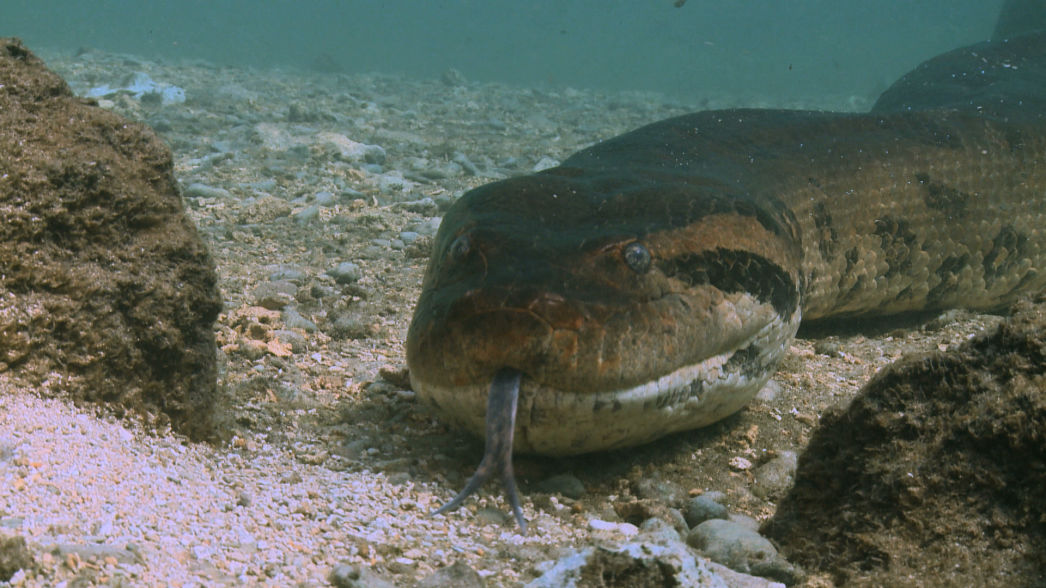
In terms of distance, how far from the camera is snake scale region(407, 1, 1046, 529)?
2.37 m

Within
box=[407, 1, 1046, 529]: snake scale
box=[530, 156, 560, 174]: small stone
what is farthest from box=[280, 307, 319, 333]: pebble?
Result: box=[530, 156, 560, 174]: small stone

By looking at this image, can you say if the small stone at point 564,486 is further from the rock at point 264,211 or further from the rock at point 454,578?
the rock at point 264,211

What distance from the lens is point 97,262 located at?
91.0 inches

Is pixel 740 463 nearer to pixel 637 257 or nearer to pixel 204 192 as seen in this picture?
pixel 637 257

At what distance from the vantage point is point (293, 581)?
5.52ft

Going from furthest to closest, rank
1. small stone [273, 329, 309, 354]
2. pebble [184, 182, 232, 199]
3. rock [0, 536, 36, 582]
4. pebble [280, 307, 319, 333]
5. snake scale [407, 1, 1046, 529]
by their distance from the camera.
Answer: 1. pebble [184, 182, 232, 199]
2. pebble [280, 307, 319, 333]
3. small stone [273, 329, 309, 354]
4. snake scale [407, 1, 1046, 529]
5. rock [0, 536, 36, 582]

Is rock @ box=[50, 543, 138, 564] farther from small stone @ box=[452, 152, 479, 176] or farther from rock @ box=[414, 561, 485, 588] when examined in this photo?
small stone @ box=[452, 152, 479, 176]

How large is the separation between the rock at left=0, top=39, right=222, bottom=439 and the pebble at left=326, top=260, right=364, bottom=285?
2.14 meters

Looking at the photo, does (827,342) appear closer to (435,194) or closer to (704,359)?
(704,359)

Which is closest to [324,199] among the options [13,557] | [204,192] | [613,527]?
[204,192]

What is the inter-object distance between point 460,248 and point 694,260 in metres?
0.83

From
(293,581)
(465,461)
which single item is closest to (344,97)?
(465,461)

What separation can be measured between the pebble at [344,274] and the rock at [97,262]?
84.2 inches

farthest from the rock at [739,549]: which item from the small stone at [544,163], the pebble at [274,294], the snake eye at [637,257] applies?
the small stone at [544,163]
